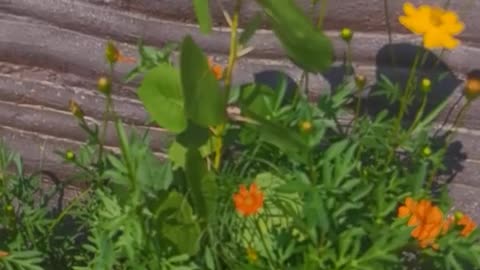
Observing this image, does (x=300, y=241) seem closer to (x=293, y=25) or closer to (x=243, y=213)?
(x=243, y=213)

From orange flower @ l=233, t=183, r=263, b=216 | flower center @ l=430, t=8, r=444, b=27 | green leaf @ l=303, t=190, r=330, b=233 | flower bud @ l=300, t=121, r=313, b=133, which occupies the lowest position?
green leaf @ l=303, t=190, r=330, b=233

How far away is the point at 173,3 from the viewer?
2.10 metres

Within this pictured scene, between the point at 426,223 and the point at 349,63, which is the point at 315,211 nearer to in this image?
the point at 426,223

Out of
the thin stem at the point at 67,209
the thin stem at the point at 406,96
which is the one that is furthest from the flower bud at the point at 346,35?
the thin stem at the point at 67,209

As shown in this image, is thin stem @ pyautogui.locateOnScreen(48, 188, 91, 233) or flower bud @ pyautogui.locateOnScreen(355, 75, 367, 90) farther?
thin stem @ pyautogui.locateOnScreen(48, 188, 91, 233)

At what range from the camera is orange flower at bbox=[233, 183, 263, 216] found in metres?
1.80

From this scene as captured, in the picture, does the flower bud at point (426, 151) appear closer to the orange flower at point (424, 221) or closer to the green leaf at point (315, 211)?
the orange flower at point (424, 221)

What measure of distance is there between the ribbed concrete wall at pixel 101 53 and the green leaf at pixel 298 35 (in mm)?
239

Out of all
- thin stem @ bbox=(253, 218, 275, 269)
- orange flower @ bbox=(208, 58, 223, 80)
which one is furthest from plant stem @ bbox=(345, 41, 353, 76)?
thin stem @ bbox=(253, 218, 275, 269)

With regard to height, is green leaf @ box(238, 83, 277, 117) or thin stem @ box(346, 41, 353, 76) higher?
thin stem @ box(346, 41, 353, 76)

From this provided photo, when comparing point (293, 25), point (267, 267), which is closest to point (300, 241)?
point (267, 267)

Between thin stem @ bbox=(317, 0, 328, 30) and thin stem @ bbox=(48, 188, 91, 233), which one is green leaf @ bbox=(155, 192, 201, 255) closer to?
thin stem @ bbox=(48, 188, 91, 233)

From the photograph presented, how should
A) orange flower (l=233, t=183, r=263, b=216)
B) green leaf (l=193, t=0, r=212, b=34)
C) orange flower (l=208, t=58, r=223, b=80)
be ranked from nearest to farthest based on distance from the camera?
green leaf (l=193, t=0, r=212, b=34)
orange flower (l=233, t=183, r=263, b=216)
orange flower (l=208, t=58, r=223, b=80)

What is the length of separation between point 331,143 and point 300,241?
0.21m
